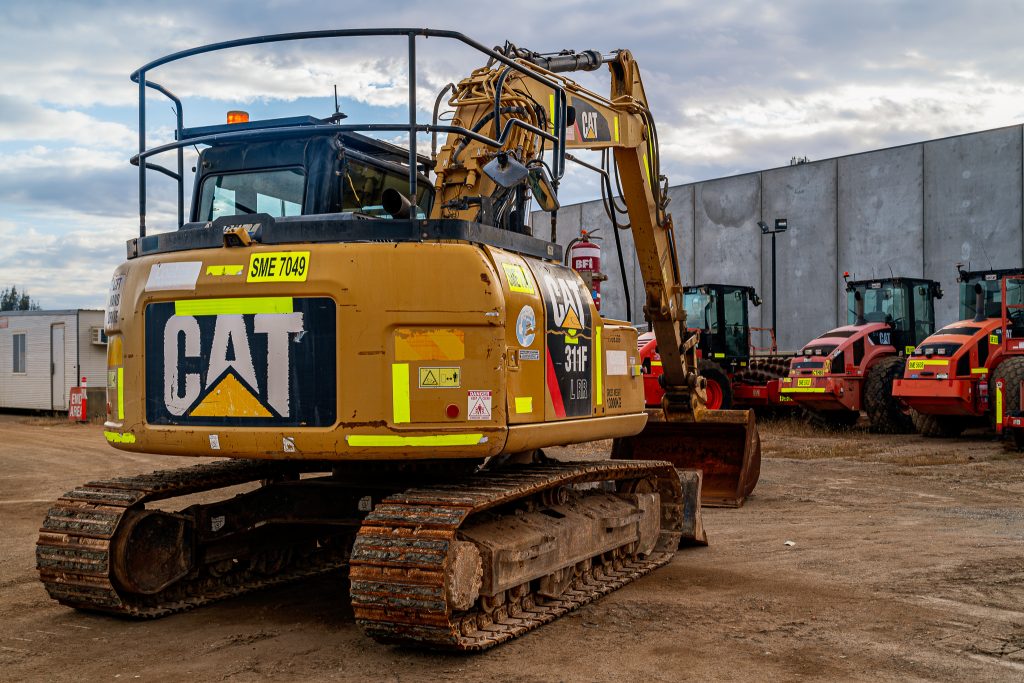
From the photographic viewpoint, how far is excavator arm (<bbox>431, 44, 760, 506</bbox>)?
7320mm

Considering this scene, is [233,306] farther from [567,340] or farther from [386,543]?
[567,340]

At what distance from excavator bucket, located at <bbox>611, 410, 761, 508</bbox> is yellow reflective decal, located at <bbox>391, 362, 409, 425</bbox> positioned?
19.1 ft

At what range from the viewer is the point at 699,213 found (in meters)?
37.9

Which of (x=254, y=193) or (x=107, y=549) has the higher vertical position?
(x=254, y=193)

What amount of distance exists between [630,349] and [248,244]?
10.1 feet

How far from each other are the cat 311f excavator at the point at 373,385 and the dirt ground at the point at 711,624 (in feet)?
0.81

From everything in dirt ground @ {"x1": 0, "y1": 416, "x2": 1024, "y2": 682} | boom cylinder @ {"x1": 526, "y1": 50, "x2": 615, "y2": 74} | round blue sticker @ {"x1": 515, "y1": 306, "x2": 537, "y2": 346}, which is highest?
boom cylinder @ {"x1": 526, "y1": 50, "x2": 615, "y2": 74}

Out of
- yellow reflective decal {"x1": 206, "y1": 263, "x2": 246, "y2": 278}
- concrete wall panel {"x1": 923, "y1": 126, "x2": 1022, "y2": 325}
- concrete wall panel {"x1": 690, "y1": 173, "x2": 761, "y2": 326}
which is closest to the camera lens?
→ yellow reflective decal {"x1": 206, "y1": 263, "x2": 246, "y2": 278}

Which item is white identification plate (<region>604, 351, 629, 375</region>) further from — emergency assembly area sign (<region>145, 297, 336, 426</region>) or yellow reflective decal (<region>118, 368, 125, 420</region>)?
yellow reflective decal (<region>118, 368, 125, 420</region>)

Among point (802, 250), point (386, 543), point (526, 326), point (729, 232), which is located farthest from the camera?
point (729, 232)

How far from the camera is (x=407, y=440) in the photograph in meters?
5.86

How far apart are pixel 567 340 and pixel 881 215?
27413 millimetres

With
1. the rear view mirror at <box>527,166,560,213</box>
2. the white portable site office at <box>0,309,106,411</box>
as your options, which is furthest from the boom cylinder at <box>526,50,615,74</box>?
the white portable site office at <box>0,309,106,411</box>

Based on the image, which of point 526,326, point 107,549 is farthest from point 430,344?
point 107,549
